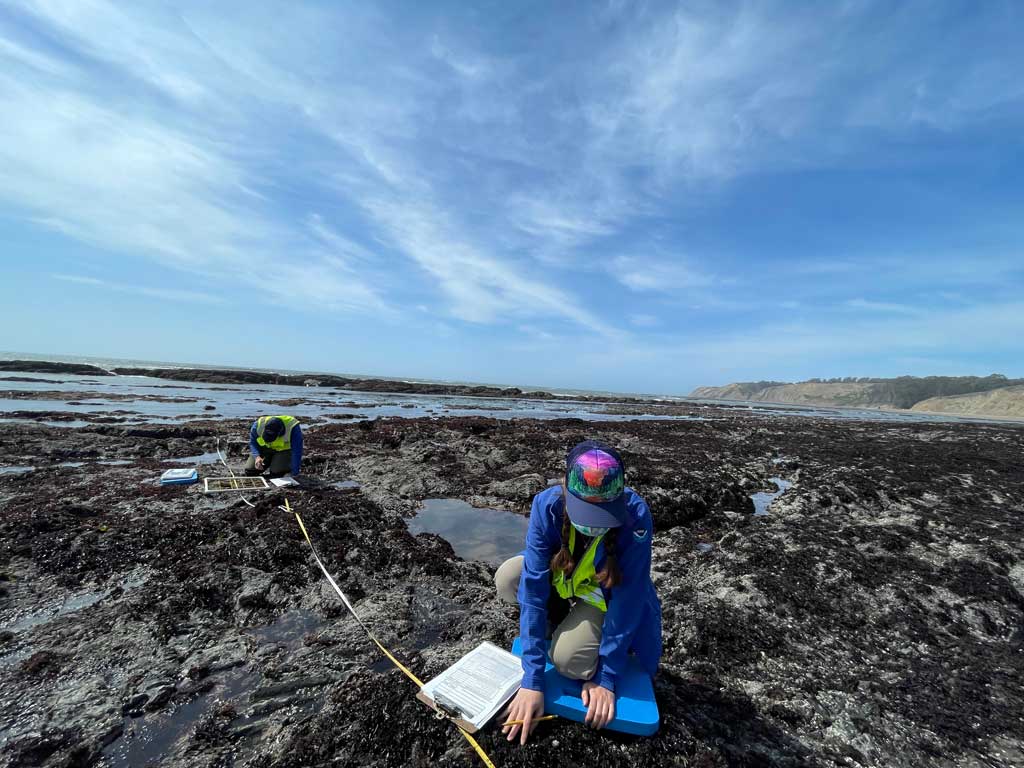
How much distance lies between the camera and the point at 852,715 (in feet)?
9.24

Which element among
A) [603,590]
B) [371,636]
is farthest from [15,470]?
[603,590]

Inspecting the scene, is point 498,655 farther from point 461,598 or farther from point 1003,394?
point 1003,394

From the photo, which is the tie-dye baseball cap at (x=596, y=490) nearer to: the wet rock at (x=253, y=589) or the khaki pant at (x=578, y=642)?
the khaki pant at (x=578, y=642)

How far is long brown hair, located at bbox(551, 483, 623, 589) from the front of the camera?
2305 mm

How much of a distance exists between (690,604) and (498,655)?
2.41 m

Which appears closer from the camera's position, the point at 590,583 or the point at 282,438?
the point at 590,583

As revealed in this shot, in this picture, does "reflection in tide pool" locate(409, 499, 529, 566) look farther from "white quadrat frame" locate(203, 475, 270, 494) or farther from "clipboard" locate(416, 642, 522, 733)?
"white quadrat frame" locate(203, 475, 270, 494)

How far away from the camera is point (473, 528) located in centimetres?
651

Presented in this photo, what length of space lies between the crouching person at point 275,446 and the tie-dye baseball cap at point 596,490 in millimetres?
6748

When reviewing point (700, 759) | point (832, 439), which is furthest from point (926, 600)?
point (832, 439)

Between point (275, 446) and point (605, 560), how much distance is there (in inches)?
286

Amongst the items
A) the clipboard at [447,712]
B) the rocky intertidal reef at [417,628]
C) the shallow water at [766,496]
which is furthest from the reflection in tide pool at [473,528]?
the shallow water at [766,496]

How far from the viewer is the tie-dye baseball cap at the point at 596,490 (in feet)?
6.94

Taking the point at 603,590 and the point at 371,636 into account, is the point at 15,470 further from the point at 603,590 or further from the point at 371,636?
the point at 603,590
